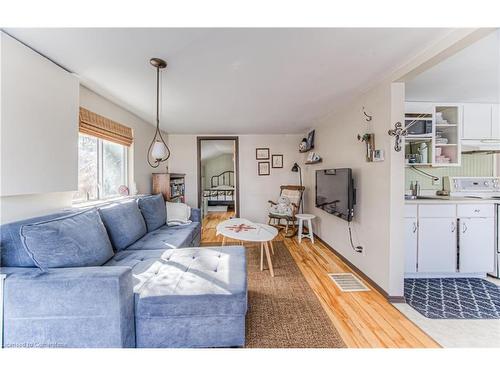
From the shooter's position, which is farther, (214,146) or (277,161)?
(214,146)

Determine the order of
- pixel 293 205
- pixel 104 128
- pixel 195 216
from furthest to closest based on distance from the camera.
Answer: pixel 293 205 → pixel 195 216 → pixel 104 128

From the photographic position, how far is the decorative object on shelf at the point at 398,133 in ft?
6.48

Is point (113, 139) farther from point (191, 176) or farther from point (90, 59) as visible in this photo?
point (191, 176)

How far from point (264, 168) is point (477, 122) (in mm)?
3505

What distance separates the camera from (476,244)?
246 centimetres

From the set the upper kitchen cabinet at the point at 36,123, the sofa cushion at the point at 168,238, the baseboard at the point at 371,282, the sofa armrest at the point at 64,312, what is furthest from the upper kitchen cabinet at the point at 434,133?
the upper kitchen cabinet at the point at 36,123

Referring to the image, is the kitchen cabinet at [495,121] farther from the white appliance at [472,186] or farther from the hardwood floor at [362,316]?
the hardwood floor at [362,316]

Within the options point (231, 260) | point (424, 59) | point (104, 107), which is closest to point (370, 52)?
point (424, 59)

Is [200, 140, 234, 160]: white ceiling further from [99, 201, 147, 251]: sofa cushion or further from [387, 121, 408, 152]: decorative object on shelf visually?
[387, 121, 408, 152]: decorative object on shelf

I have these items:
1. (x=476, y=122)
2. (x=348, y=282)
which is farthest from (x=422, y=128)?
(x=348, y=282)

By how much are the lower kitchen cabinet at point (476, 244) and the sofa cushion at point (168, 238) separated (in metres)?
3.19

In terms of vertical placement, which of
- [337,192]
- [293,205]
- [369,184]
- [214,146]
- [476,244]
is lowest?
[476,244]

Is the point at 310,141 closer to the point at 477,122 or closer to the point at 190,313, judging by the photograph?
the point at 477,122

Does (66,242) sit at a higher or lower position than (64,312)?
higher
